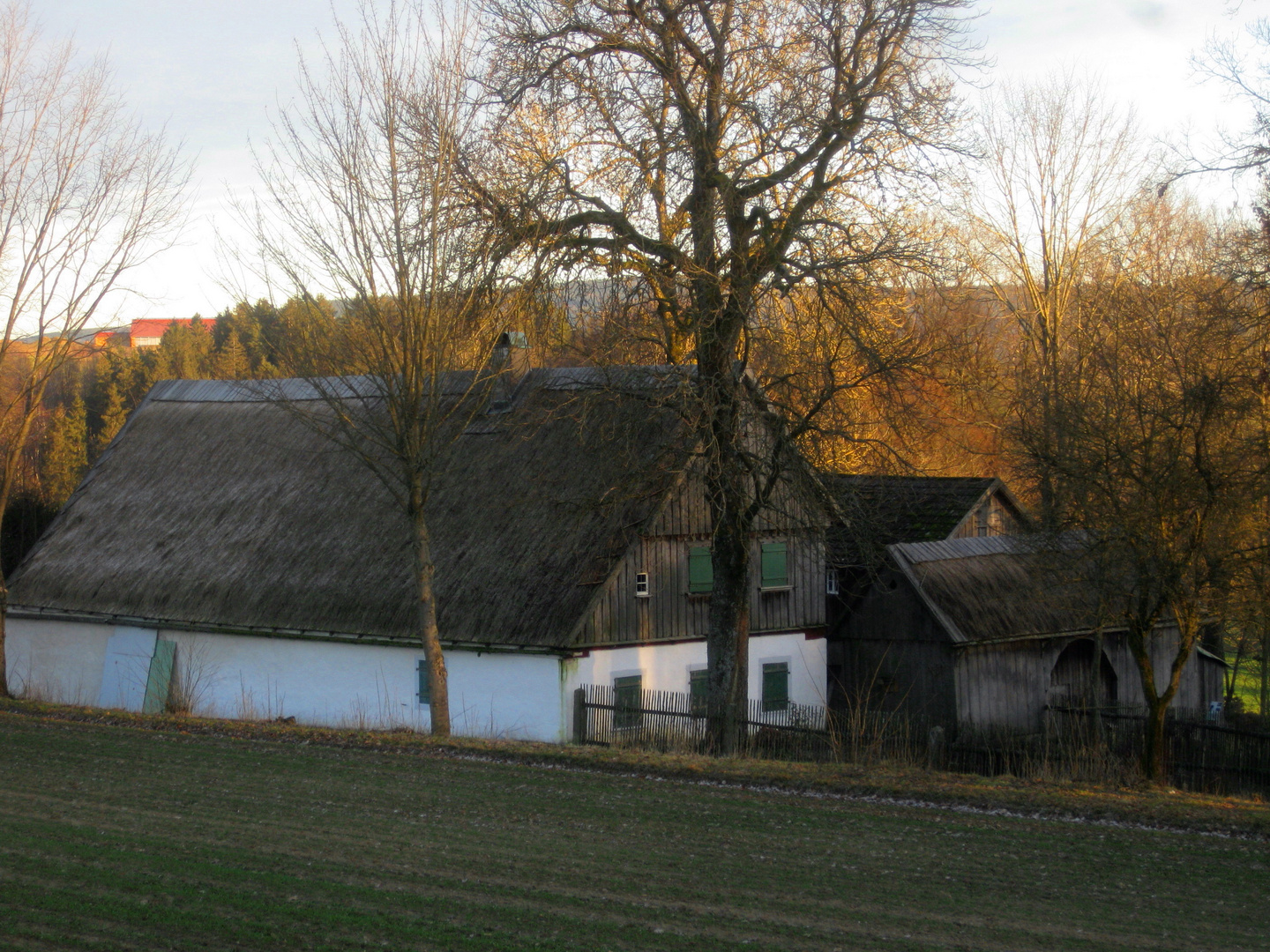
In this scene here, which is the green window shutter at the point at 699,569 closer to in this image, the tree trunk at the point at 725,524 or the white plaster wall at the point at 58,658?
the tree trunk at the point at 725,524

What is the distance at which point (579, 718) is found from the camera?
19.5 metres

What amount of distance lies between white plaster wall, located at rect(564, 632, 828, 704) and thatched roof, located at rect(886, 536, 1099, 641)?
9.80 ft

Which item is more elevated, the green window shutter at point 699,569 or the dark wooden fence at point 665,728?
the green window shutter at point 699,569

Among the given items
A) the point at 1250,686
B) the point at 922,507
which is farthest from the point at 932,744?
the point at 1250,686

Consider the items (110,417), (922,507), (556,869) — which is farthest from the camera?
(110,417)

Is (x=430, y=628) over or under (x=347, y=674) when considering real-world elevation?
over

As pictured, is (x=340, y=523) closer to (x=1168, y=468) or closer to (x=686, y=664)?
(x=686, y=664)

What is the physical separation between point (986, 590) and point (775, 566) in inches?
181

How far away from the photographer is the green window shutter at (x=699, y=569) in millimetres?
22531

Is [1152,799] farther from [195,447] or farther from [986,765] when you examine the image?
[195,447]

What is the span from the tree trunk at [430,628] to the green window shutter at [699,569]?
670 centimetres

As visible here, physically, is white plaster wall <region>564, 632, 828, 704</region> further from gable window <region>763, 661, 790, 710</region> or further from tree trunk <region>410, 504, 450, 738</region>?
tree trunk <region>410, 504, 450, 738</region>

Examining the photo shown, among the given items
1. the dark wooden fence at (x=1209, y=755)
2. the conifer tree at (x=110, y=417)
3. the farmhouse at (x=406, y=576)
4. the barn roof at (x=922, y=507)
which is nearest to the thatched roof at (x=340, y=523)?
the farmhouse at (x=406, y=576)

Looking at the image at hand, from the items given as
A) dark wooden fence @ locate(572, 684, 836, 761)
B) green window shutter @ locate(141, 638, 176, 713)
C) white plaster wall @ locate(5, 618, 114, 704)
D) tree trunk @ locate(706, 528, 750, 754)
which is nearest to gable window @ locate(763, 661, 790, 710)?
dark wooden fence @ locate(572, 684, 836, 761)
